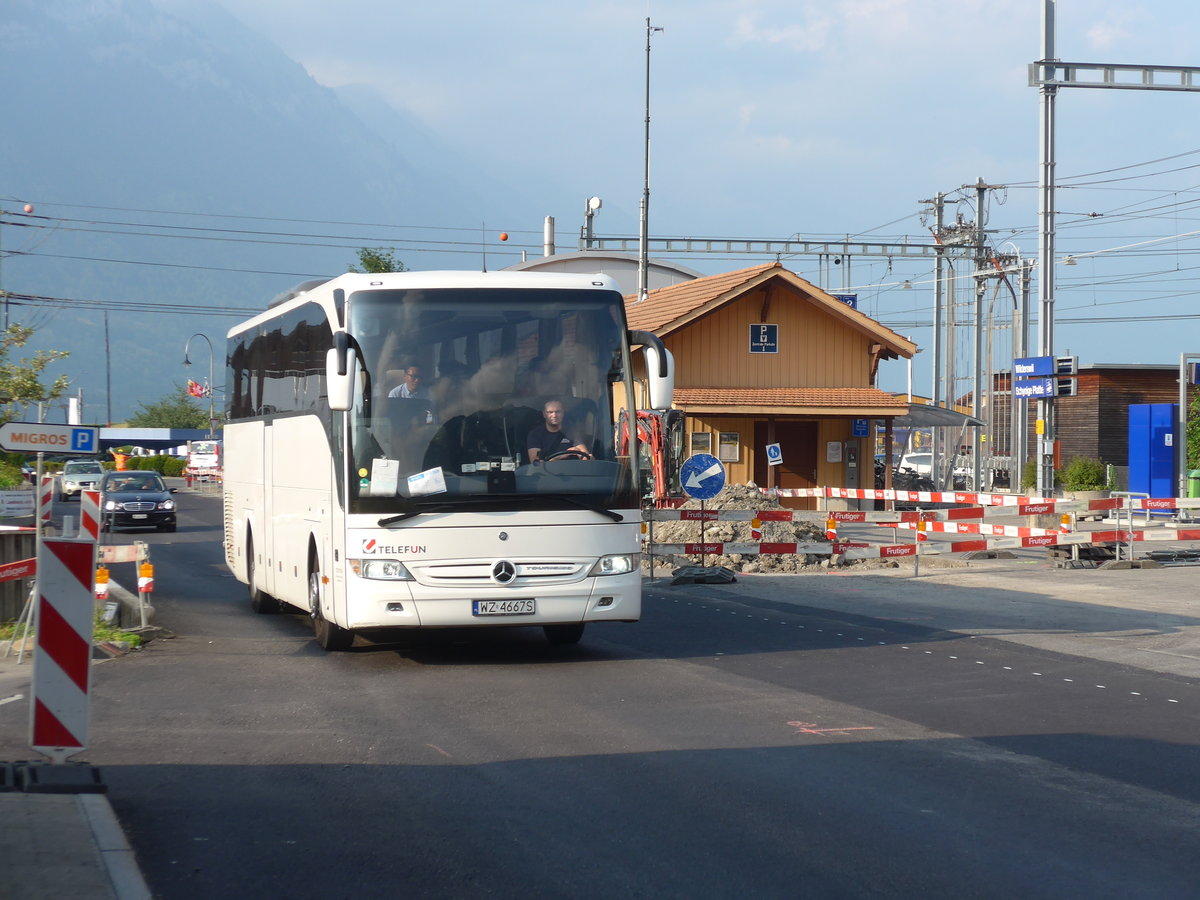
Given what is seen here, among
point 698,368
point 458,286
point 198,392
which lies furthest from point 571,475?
point 198,392

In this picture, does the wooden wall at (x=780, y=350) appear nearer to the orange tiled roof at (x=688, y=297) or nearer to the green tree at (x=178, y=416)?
the orange tiled roof at (x=688, y=297)

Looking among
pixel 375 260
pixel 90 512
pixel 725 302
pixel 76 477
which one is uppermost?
pixel 375 260

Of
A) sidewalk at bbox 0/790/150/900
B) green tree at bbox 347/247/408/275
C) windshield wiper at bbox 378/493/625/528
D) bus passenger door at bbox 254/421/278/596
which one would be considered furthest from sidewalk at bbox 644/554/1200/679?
green tree at bbox 347/247/408/275

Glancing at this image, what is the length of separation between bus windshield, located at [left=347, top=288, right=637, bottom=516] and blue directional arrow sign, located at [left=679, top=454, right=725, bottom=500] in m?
8.18

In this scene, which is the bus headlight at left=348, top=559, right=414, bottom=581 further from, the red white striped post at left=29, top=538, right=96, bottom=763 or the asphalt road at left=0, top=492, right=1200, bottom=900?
the red white striped post at left=29, top=538, right=96, bottom=763

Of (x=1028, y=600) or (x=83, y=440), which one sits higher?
Answer: (x=83, y=440)

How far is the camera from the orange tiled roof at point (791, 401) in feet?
125

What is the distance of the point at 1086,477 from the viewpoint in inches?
1785

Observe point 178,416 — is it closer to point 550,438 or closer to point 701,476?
point 701,476

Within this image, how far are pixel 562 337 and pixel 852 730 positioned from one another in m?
Result: 4.61

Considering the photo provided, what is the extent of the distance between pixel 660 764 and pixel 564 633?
558 centimetres

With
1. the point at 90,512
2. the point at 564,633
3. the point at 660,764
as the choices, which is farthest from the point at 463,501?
the point at 660,764

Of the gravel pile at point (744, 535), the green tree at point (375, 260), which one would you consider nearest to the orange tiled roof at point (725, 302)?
the gravel pile at point (744, 535)

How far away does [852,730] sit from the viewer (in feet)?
29.3
